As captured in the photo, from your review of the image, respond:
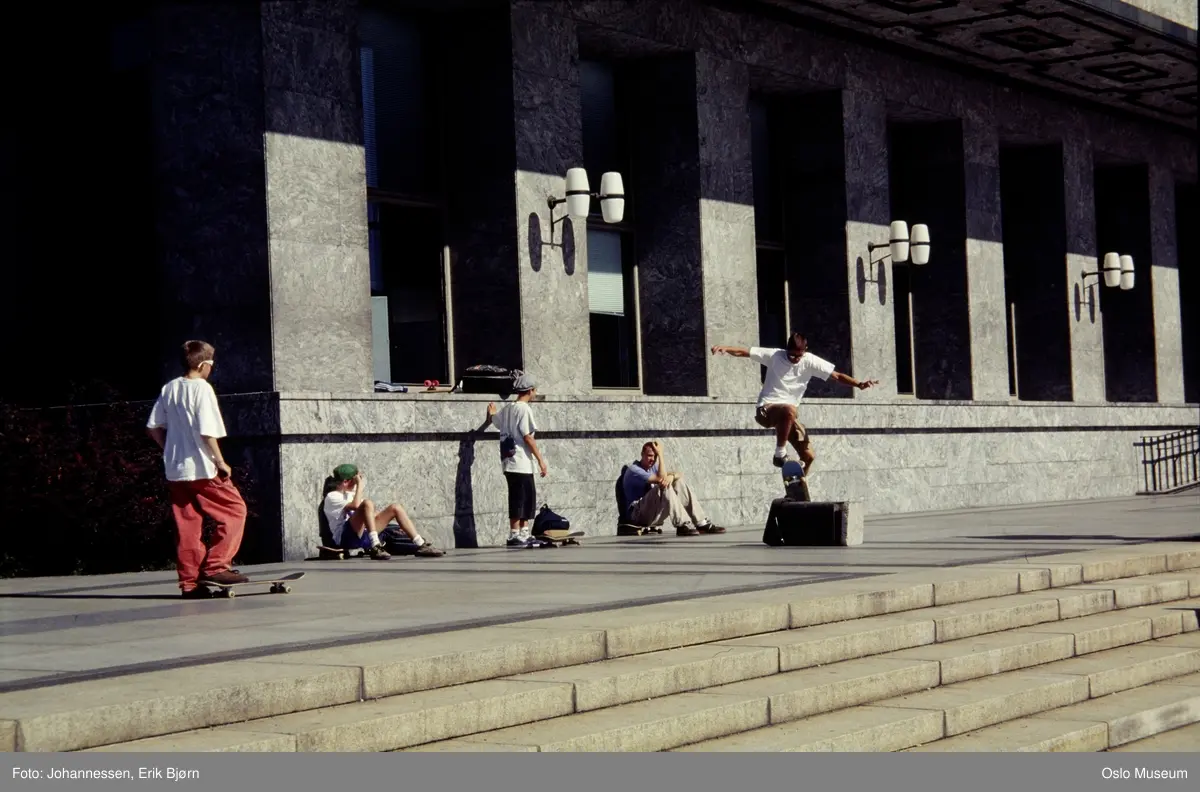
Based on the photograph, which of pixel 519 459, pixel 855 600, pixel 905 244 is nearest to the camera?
pixel 855 600

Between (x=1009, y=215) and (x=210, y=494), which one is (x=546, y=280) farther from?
(x=1009, y=215)

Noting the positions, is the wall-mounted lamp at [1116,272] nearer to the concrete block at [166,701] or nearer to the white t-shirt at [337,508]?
the white t-shirt at [337,508]

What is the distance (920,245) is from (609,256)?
18.7 feet

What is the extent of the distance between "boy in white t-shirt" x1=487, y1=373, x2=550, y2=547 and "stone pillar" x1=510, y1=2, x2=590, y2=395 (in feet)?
6.65

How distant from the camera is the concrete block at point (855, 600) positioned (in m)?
9.18

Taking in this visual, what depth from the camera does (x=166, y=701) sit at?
5.95 meters

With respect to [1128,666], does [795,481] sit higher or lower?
higher

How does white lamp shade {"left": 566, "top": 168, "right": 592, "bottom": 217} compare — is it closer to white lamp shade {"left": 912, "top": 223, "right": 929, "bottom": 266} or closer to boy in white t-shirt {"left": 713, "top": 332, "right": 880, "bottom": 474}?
boy in white t-shirt {"left": 713, "top": 332, "right": 880, "bottom": 474}

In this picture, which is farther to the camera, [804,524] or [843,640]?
[804,524]

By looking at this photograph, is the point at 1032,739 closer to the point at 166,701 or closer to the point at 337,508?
the point at 166,701

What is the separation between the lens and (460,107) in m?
18.7

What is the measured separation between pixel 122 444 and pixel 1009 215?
19045mm

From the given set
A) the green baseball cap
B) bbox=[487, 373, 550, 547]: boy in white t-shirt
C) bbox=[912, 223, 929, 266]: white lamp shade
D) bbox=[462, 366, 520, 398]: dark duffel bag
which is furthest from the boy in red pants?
bbox=[912, 223, 929, 266]: white lamp shade

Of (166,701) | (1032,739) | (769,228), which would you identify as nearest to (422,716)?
(166,701)
